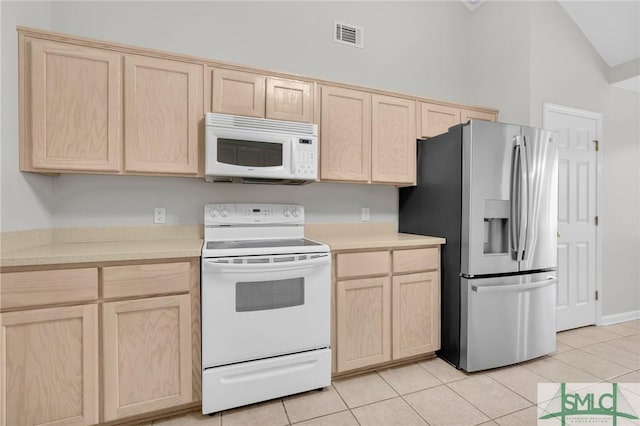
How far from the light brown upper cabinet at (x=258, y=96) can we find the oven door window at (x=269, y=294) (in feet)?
4.05

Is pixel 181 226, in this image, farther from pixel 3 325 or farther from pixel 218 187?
pixel 3 325

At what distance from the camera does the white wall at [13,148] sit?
5.65 feet

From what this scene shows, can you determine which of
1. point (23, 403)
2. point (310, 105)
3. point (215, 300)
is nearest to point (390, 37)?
point (310, 105)

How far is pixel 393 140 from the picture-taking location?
2779 mm

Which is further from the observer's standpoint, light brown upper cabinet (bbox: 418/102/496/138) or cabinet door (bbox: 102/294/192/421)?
light brown upper cabinet (bbox: 418/102/496/138)

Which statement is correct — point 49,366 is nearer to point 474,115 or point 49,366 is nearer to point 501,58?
point 474,115

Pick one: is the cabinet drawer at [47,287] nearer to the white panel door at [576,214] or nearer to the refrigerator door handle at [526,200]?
the refrigerator door handle at [526,200]

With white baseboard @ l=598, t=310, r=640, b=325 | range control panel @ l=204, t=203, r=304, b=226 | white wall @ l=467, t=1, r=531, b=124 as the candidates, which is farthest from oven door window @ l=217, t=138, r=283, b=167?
white baseboard @ l=598, t=310, r=640, b=325

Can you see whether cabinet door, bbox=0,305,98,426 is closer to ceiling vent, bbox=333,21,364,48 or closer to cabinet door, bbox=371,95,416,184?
cabinet door, bbox=371,95,416,184

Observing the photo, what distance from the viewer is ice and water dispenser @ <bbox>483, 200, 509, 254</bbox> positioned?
2371mm

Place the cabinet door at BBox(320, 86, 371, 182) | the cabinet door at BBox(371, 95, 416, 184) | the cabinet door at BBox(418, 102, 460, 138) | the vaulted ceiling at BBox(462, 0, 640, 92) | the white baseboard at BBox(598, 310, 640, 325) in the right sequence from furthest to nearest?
the white baseboard at BBox(598, 310, 640, 325) → the vaulted ceiling at BBox(462, 0, 640, 92) → the cabinet door at BBox(418, 102, 460, 138) → the cabinet door at BBox(371, 95, 416, 184) → the cabinet door at BBox(320, 86, 371, 182)

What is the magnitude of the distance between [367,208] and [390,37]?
1.82 m

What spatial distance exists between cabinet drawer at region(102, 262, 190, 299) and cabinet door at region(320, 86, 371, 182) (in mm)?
1291

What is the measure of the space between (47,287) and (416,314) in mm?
2339
